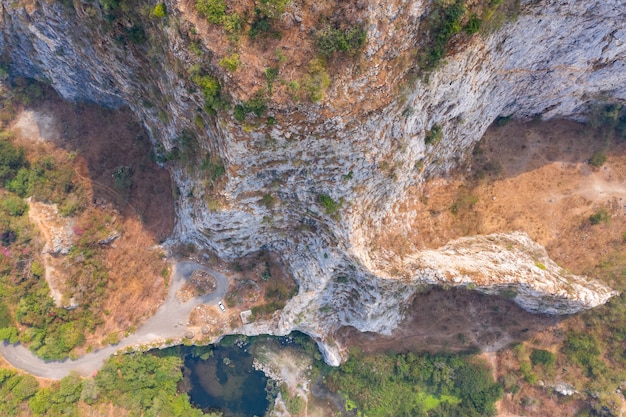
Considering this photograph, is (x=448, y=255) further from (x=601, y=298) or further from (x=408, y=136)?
(x=601, y=298)

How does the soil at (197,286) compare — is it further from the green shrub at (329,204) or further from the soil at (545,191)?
the soil at (545,191)

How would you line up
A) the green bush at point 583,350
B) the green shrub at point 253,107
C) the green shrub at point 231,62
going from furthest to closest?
the green bush at point 583,350 → the green shrub at point 253,107 → the green shrub at point 231,62

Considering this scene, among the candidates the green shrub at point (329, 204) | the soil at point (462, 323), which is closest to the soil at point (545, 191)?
the soil at point (462, 323)

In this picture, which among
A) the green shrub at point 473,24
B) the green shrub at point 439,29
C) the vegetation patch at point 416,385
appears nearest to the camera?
the green shrub at point 439,29

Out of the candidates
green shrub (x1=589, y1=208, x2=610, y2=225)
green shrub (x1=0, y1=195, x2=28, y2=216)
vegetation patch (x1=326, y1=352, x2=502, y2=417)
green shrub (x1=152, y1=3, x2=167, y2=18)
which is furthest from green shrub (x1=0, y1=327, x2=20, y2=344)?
green shrub (x1=589, y1=208, x2=610, y2=225)

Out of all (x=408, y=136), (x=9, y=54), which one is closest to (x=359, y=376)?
(x=408, y=136)

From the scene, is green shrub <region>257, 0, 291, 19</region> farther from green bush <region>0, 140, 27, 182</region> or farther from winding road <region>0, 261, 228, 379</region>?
green bush <region>0, 140, 27, 182</region>
